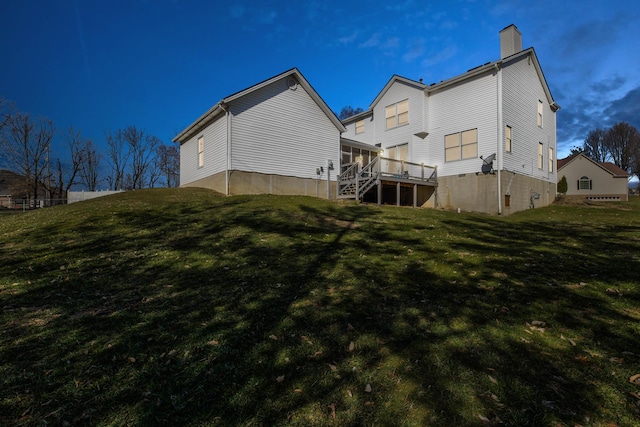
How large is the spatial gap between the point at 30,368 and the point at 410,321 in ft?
13.9

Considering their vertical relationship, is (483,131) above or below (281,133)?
above

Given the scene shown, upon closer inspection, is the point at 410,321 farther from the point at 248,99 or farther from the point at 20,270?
the point at 248,99

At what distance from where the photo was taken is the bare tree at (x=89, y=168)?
47906 millimetres

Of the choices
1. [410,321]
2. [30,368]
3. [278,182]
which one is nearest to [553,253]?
[410,321]

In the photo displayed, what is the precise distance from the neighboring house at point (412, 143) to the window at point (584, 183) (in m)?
20.7

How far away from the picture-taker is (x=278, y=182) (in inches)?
723

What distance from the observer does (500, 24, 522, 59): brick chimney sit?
68.2 feet

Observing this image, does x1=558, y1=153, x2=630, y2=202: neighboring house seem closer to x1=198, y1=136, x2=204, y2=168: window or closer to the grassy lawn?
x1=198, y1=136, x2=204, y2=168: window

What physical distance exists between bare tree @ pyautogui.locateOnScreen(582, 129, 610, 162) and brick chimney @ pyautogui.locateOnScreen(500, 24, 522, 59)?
53.2 metres

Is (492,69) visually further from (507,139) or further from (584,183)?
(584,183)

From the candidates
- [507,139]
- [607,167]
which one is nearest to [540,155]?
[507,139]

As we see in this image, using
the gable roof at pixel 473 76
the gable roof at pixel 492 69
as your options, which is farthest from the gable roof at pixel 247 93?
the gable roof at pixel 492 69

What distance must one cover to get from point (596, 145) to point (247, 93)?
2817 inches

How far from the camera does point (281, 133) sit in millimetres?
18688
